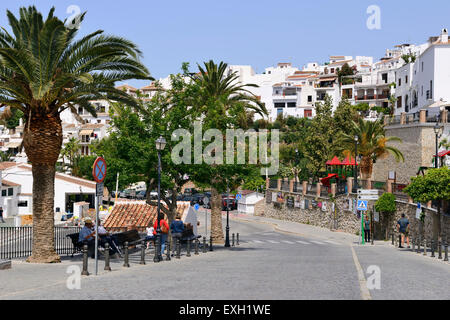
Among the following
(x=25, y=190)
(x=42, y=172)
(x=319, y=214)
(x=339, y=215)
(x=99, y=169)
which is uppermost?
(x=99, y=169)

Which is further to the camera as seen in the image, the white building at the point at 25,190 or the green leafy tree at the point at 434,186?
the white building at the point at 25,190

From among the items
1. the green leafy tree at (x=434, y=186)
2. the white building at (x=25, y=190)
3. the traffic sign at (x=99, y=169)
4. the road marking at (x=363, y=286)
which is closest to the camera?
the road marking at (x=363, y=286)

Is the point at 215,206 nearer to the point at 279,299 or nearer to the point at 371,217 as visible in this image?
the point at 371,217

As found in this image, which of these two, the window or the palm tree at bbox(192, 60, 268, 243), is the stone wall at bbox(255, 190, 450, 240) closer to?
the palm tree at bbox(192, 60, 268, 243)

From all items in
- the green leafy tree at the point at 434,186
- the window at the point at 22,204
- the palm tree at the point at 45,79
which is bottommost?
the window at the point at 22,204

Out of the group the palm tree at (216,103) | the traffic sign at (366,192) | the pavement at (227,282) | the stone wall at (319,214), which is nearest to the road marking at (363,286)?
the pavement at (227,282)

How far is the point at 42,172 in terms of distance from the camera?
20062mm

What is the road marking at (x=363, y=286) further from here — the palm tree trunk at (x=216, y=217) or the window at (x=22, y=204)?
the window at (x=22, y=204)

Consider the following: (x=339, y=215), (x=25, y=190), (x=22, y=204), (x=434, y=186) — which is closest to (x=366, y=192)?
(x=434, y=186)

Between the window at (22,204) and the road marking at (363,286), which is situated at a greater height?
the road marking at (363,286)

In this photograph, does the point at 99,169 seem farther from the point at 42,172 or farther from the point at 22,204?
the point at 22,204

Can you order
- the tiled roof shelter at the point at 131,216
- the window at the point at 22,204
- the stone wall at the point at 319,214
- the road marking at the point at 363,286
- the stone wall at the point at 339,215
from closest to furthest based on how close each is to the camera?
1. the road marking at the point at 363,286
2. the stone wall at the point at 339,215
3. the tiled roof shelter at the point at 131,216
4. the stone wall at the point at 319,214
5. the window at the point at 22,204

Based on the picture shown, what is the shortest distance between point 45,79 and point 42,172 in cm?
313

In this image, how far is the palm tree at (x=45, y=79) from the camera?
1919 cm
